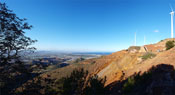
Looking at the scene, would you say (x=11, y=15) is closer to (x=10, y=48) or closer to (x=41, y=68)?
(x=10, y=48)

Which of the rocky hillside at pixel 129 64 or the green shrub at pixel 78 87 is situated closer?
the green shrub at pixel 78 87

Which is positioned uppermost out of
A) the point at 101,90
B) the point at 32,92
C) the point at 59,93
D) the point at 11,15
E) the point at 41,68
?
the point at 11,15

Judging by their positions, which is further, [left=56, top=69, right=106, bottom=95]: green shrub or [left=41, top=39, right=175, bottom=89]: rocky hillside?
[left=41, top=39, right=175, bottom=89]: rocky hillside

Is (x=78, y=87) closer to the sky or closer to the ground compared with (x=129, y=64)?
closer to the ground

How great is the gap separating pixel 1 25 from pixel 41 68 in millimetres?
3257

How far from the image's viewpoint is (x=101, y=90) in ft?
22.9

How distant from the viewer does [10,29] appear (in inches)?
192

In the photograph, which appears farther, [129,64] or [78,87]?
[129,64]

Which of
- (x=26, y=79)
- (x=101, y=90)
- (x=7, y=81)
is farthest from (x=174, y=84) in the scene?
(x=7, y=81)

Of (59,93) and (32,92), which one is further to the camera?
(59,93)

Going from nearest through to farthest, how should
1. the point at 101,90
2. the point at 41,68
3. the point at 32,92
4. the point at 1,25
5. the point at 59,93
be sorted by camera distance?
1. the point at 1,25
2. the point at 32,92
3. the point at 41,68
4. the point at 101,90
5. the point at 59,93

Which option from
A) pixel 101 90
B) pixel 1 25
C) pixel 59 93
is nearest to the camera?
pixel 1 25

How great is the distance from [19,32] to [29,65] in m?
2.17

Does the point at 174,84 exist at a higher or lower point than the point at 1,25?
lower
